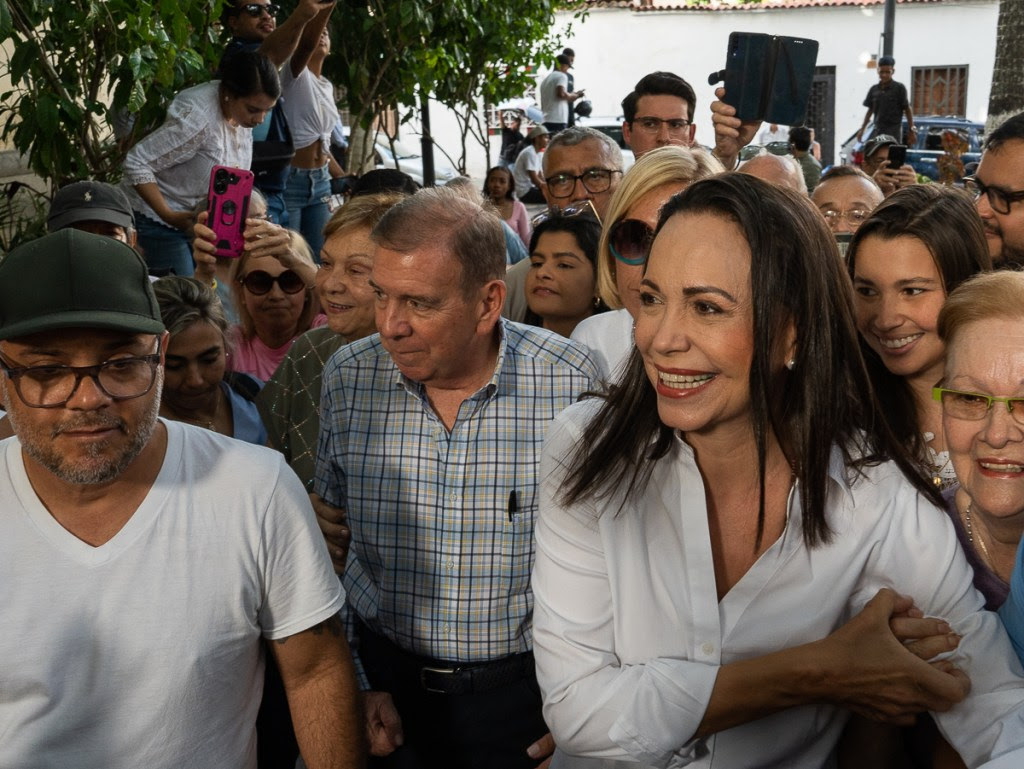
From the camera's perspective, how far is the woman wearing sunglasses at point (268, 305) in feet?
16.4

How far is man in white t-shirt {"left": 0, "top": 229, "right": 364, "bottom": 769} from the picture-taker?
8.02ft

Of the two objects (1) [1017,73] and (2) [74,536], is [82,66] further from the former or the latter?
(1) [1017,73]

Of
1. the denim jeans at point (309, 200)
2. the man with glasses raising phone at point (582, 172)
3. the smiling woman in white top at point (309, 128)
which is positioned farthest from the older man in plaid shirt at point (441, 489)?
the denim jeans at point (309, 200)

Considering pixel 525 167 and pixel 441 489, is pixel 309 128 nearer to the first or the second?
pixel 441 489

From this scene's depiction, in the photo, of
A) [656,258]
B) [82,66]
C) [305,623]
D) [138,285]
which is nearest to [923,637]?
[656,258]

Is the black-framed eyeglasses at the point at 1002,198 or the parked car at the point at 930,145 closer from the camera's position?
the black-framed eyeglasses at the point at 1002,198

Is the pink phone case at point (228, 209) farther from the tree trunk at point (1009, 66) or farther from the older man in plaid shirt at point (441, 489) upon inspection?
the tree trunk at point (1009, 66)

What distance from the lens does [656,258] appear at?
8.21 feet

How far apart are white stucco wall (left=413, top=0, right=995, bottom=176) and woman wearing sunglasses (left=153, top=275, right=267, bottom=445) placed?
3265 centimetres

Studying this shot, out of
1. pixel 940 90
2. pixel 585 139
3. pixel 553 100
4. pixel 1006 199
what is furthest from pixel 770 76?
pixel 940 90

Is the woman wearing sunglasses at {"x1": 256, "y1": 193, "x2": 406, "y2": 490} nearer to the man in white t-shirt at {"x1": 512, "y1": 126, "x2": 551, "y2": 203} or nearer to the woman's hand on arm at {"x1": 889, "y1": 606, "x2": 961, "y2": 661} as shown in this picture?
the woman's hand on arm at {"x1": 889, "y1": 606, "x2": 961, "y2": 661}

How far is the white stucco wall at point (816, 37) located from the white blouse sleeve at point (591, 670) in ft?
112

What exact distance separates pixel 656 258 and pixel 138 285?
112 cm

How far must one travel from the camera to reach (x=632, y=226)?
3.76m
